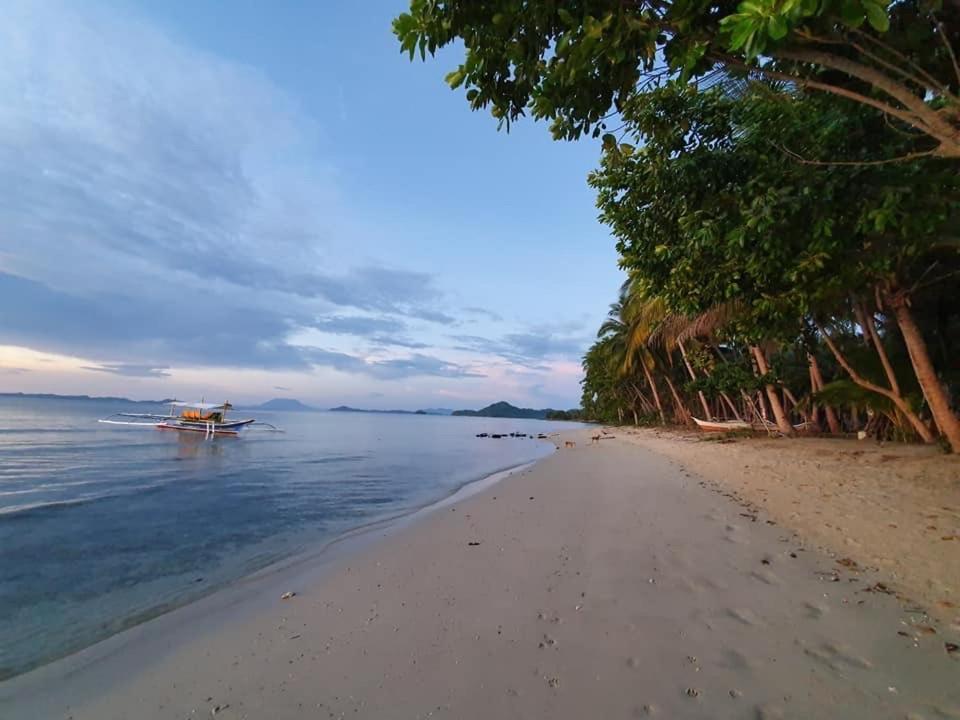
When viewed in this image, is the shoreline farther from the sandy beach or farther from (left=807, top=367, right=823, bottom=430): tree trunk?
(left=807, top=367, right=823, bottom=430): tree trunk

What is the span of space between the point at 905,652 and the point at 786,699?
991 millimetres

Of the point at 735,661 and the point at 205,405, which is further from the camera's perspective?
the point at 205,405

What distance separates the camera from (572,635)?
2.91 m

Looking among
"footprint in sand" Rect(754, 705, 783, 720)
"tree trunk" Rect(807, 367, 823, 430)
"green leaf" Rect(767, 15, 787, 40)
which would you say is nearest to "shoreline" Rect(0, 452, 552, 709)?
"footprint in sand" Rect(754, 705, 783, 720)

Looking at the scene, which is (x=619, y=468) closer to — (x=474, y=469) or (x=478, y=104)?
(x=474, y=469)

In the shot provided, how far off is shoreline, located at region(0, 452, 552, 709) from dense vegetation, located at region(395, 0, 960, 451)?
190 inches

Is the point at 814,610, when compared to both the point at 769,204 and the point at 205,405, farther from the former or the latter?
the point at 205,405

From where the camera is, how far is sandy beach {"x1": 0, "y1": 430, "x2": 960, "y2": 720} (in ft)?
7.50

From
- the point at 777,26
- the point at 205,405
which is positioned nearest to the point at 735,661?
the point at 777,26

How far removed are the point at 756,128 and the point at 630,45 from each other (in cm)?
388

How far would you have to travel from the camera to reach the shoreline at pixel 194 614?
3109mm

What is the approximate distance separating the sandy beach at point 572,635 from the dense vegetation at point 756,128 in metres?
2.98

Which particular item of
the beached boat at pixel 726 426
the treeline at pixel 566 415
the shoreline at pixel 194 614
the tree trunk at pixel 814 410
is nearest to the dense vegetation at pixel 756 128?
the shoreline at pixel 194 614

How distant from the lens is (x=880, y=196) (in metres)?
4.32
